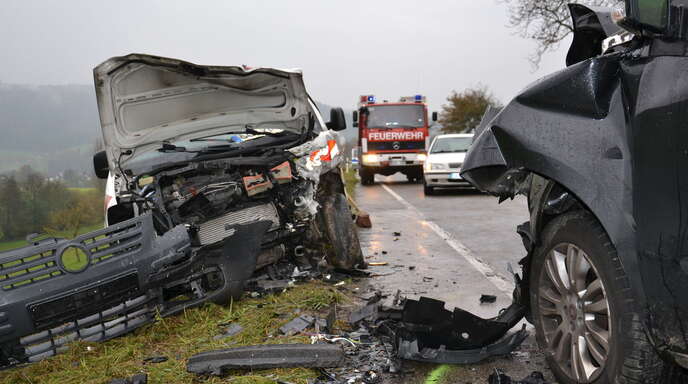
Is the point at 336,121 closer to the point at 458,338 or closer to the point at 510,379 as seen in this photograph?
the point at 458,338

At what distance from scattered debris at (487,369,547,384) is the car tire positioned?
4.5 inches

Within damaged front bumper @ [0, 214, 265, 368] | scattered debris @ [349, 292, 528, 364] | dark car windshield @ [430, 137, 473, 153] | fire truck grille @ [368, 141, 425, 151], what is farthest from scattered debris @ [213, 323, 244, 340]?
fire truck grille @ [368, 141, 425, 151]

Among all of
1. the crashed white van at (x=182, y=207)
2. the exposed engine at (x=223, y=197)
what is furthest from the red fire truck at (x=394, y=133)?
the exposed engine at (x=223, y=197)

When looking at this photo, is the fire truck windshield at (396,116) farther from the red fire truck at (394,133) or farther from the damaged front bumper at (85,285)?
the damaged front bumper at (85,285)

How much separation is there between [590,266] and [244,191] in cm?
300

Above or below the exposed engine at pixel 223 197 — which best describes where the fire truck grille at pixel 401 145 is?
below

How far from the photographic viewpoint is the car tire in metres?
2.13

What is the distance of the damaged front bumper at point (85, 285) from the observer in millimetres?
3225

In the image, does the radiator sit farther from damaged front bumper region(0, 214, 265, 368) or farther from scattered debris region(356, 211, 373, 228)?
scattered debris region(356, 211, 373, 228)

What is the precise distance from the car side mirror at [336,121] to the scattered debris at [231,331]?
125 inches

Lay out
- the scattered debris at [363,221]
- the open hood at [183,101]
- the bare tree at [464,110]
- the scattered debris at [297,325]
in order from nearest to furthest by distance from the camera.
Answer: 1. the scattered debris at [297,325]
2. the open hood at [183,101]
3. the scattered debris at [363,221]
4. the bare tree at [464,110]

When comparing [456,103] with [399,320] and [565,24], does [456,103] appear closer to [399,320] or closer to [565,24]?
[565,24]

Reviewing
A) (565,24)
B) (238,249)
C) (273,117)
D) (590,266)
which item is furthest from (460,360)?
(565,24)

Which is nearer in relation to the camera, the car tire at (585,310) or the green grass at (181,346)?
the car tire at (585,310)
